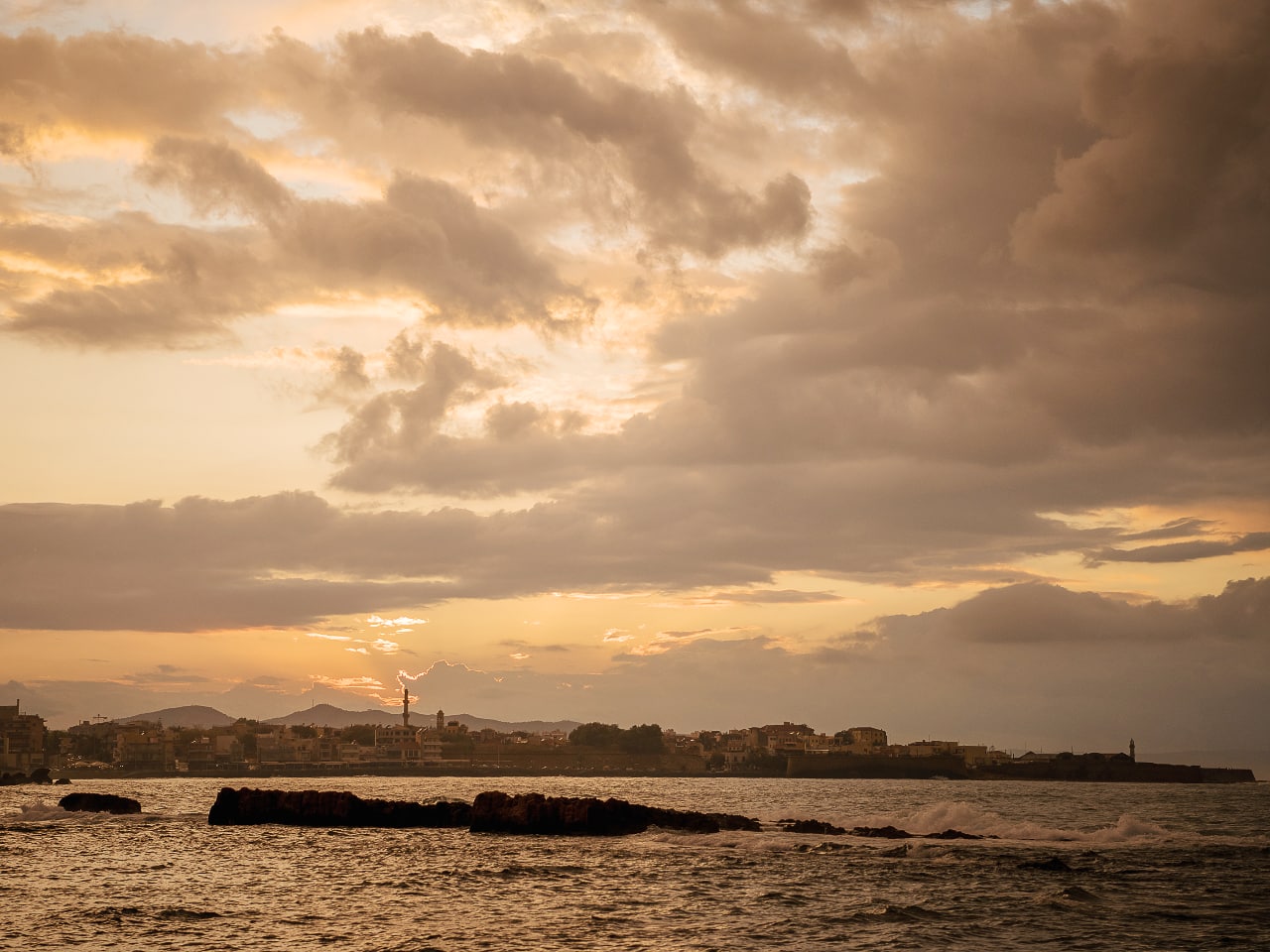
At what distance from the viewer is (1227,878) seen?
1959 inches

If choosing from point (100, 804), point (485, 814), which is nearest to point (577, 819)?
point (485, 814)

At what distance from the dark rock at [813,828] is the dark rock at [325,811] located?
22.0 m

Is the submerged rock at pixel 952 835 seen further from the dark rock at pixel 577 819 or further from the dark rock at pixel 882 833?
the dark rock at pixel 577 819

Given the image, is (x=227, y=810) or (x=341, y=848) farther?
(x=227, y=810)

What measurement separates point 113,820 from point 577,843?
4014 centimetres

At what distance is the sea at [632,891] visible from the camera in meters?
35.5

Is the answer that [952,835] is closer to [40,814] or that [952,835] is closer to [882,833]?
[882,833]

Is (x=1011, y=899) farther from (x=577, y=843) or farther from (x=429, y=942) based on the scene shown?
(x=577, y=843)

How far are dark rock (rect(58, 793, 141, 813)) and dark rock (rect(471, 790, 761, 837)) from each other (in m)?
35.1

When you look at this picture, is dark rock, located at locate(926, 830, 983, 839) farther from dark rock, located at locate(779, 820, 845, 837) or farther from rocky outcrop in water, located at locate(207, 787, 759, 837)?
rocky outcrop in water, located at locate(207, 787, 759, 837)

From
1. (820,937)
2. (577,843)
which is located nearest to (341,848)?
(577,843)

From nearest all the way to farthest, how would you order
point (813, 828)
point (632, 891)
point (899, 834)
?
point (632, 891) < point (899, 834) < point (813, 828)

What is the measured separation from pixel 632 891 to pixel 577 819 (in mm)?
29448

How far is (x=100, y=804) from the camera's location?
95.4m
